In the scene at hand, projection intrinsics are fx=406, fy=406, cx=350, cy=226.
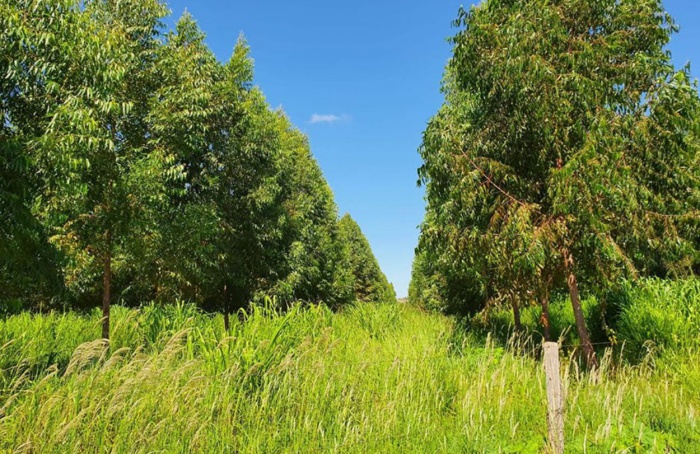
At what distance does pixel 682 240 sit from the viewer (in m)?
6.16

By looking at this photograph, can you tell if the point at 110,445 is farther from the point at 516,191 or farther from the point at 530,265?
the point at 516,191

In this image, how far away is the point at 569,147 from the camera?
6.62m

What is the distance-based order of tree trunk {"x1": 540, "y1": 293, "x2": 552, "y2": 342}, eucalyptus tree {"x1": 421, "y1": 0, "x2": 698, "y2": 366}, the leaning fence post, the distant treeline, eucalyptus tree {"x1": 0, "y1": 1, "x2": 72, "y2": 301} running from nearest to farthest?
the leaning fence post, eucalyptus tree {"x1": 0, "y1": 1, "x2": 72, "y2": 301}, the distant treeline, eucalyptus tree {"x1": 421, "y1": 0, "x2": 698, "y2": 366}, tree trunk {"x1": 540, "y1": 293, "x2": 552, "y2": 342}

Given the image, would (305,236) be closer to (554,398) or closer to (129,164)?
(129,164)

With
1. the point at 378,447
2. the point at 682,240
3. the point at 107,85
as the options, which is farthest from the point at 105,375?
→ the point at 682,240

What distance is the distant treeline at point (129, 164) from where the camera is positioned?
5.11m

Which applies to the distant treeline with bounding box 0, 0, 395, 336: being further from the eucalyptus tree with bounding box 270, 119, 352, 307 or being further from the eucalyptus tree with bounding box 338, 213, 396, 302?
the eucalyptus tree with bounding box 338, 213, 396, 302

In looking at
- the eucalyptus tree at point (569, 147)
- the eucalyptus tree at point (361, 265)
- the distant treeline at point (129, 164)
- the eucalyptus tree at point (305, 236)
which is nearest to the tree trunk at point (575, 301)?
the eucalyptus tree at point (569, 147)

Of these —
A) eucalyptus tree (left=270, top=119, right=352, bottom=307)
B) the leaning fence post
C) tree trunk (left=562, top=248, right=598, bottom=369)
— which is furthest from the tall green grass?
eucalyptus tree (left=270, top=119, right=352, bottom=307)

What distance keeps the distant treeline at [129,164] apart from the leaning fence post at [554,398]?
5.73m

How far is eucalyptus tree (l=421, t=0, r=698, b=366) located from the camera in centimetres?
578

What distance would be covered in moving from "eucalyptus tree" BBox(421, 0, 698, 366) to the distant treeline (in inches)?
205

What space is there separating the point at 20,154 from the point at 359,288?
3749 cm

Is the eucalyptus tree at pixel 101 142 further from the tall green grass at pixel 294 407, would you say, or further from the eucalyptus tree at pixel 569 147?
the eucalyptus tree at pixel 569 147
